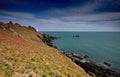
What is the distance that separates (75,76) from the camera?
1770 centimetres

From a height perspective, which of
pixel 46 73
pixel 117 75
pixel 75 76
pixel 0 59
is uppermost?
pixel 0 59

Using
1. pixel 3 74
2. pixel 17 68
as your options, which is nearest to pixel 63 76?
pixel 17 68

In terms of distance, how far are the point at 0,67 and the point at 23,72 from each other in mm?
2451

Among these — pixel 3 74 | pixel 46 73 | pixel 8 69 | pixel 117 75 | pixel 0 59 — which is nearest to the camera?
pixel 3 74

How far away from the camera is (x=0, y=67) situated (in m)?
14.2

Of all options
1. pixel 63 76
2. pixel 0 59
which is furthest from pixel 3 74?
pixel 63 76

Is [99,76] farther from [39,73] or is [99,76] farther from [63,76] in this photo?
[39,73]

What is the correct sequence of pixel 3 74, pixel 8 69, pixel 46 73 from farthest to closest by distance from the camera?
pixel 46 73 → pixel 8 69 → pixel 3 74

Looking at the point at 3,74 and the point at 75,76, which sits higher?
the point at 3,74

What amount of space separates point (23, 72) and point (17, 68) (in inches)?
42.5

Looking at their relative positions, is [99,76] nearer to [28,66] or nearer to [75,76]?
[75,76]

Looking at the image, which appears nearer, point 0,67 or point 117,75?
point 0,67

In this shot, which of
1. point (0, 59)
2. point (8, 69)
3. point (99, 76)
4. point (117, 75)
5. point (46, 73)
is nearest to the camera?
point (8, 69)

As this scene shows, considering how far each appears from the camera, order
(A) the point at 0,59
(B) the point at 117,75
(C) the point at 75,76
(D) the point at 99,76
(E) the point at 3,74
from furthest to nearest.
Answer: (B) the point at 117,75 → (D) the point at 99,76 → (C) the point at 75,76 → (A) the point at 0,59 → (E) the point at 3,74
